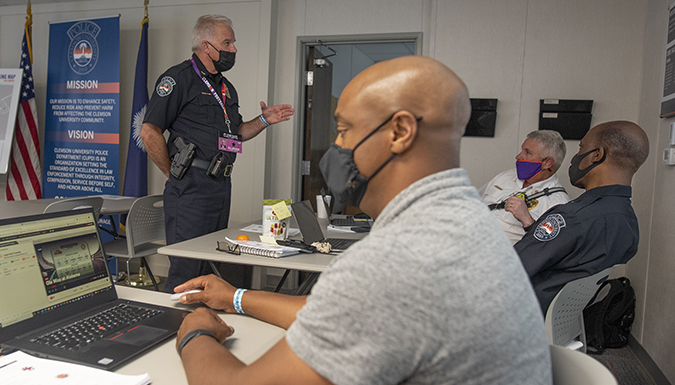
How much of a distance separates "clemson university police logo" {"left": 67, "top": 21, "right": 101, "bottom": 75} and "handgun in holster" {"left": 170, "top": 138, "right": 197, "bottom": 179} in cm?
262

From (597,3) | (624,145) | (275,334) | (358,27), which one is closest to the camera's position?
(275,334)

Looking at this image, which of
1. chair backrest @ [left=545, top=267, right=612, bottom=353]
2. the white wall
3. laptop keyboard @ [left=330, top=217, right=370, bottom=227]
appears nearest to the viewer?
chair backrest @ [left=545, top=267, right=612, bottom=353]

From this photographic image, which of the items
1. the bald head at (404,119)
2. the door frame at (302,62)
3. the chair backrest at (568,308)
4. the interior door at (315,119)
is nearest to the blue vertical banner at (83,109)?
the door frame at (302,62)

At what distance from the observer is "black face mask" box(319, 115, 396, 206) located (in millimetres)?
786

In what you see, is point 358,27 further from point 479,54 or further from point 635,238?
point 635,238

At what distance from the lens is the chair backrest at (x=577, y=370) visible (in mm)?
765

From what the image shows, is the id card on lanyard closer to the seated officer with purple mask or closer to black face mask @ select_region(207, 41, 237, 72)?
black face mask @ select_region(207, 41, 237, 72)

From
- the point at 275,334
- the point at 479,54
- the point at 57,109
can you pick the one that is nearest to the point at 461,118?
the point at 275,334

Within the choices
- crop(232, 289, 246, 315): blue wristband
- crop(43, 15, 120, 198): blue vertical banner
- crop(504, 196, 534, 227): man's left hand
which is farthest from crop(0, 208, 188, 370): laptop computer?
crop(43, 15, 120, 198): blue vertical banner

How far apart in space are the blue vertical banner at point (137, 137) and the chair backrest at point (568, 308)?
383 cm

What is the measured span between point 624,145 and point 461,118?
1663 millimetres

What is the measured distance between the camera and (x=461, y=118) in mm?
742

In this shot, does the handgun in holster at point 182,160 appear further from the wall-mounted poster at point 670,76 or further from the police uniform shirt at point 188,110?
the wall-mounted poster at point 670,76

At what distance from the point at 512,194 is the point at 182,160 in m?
2.22
